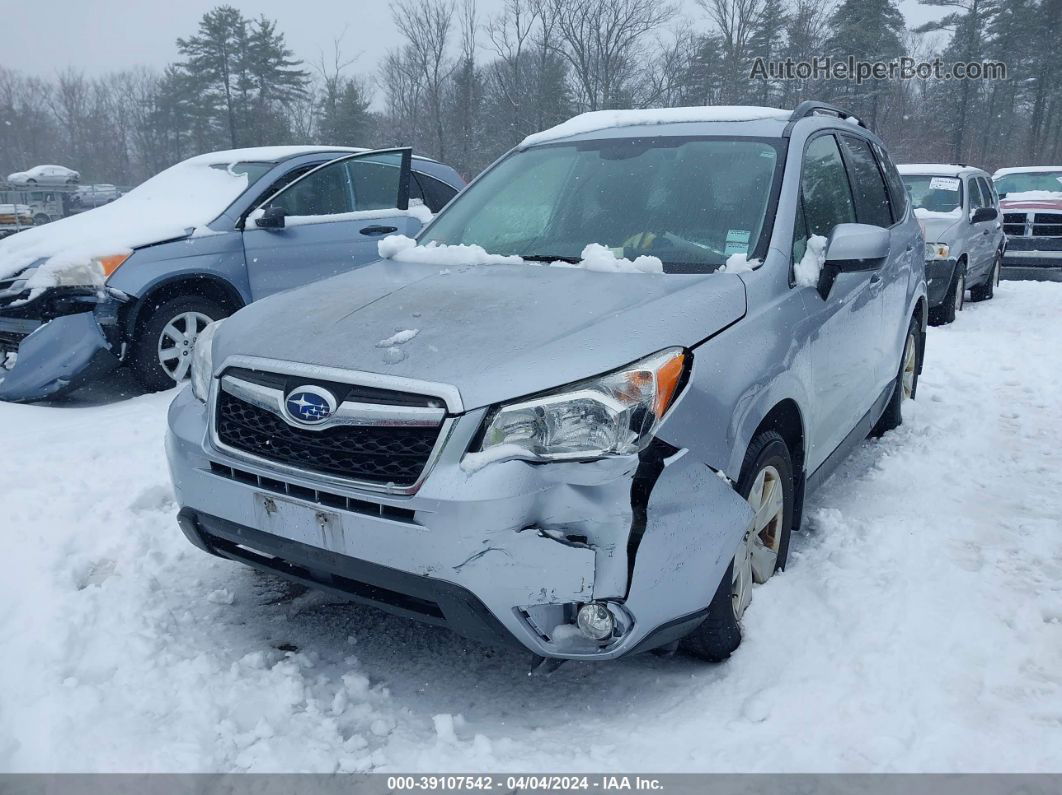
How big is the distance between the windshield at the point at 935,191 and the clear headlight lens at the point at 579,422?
960 centimetres

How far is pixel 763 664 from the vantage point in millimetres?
2785

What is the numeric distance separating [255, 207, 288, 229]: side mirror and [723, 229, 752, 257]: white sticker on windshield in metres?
4.19

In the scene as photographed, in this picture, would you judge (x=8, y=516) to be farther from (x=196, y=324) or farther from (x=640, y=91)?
(x=640, y=91)

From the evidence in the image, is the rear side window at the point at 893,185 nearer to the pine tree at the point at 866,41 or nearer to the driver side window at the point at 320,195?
the driver side window at the point at 320,195

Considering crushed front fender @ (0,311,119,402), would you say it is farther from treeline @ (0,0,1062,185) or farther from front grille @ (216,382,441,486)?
treeline @ (0,0,1062,185)

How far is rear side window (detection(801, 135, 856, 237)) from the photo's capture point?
11.4ft

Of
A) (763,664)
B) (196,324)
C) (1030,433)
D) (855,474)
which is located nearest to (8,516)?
(196,324)

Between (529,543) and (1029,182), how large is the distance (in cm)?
1643

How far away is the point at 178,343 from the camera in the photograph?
5891 millimetres

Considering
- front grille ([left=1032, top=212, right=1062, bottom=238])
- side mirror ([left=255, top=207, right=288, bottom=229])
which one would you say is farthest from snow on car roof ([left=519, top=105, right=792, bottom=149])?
front grille ([left=1032, top=212, right=1062, bottom=238])

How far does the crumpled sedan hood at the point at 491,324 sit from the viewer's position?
2316 millimetres

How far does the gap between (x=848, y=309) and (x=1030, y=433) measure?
8.63 ft

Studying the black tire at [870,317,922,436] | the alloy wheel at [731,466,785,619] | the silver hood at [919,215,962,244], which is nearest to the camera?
the alloy wheel at [731,466,785,619]

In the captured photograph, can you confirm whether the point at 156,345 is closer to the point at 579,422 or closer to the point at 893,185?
the point at 579,422
